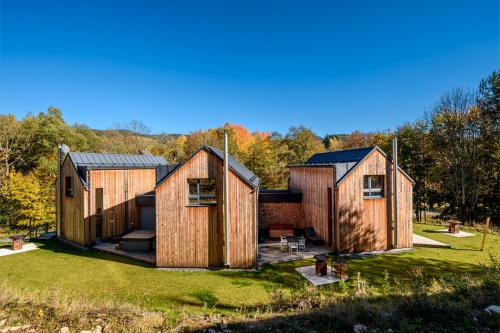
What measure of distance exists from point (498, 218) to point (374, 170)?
17719mm

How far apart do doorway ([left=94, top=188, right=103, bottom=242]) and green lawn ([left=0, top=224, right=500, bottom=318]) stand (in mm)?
1400

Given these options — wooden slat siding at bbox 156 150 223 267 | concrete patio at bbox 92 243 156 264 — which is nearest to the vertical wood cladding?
concrete patio at bbox 92 243 156 264

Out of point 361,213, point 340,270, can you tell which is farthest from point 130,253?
point 361,213

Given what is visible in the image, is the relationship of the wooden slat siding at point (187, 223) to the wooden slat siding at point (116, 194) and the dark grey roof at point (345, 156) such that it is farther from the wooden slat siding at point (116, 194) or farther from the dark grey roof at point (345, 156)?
the dark grey roof at point (345, 156)

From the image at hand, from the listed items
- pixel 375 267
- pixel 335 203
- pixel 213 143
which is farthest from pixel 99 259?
pixel 213 143

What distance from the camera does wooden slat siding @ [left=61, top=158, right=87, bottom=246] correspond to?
12.9m

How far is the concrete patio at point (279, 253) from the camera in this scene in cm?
1099

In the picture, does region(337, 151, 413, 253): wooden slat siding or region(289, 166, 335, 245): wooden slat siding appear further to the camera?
region(289, 166, 335, 245): wooden slat siding

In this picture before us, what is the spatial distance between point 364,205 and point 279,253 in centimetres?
471

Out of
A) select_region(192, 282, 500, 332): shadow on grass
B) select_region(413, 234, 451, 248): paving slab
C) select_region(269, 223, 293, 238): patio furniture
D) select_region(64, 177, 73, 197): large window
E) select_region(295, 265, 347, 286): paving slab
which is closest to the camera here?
select_region(192, 282, 500, 332): shadow on grass

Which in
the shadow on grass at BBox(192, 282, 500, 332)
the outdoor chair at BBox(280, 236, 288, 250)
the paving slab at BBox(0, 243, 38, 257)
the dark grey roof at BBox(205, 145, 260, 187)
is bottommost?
the paving slab at BBox(0, 243, 38, 257)

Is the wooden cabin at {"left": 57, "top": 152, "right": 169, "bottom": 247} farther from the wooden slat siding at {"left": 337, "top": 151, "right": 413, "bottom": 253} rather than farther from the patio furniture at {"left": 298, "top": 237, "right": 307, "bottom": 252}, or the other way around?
the wooden slat siding at {"left": 337, "top": 151, "right": 413, "bottom": 253}

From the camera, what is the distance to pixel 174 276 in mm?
9461

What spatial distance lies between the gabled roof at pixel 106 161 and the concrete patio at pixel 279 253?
29.8ft
